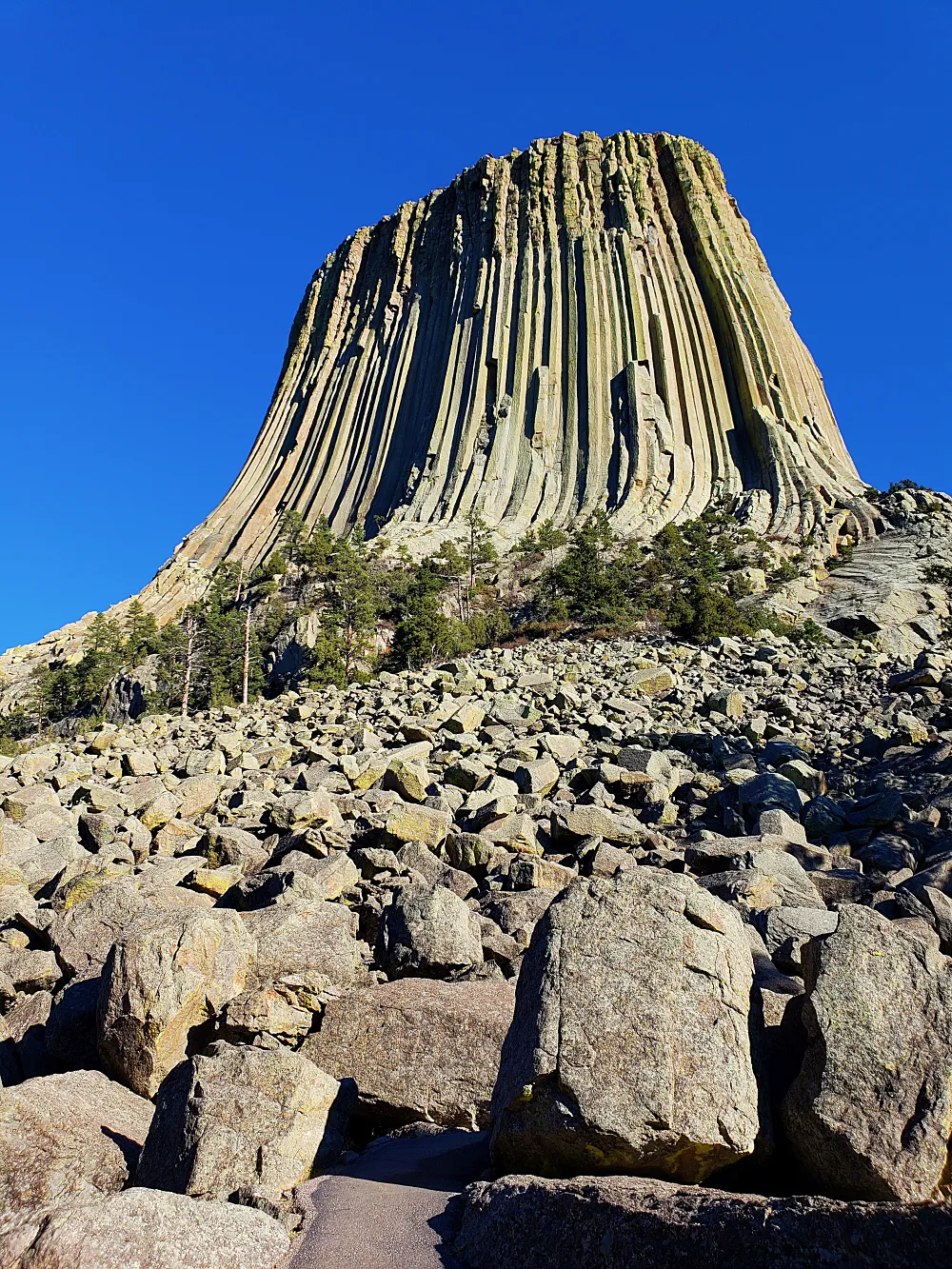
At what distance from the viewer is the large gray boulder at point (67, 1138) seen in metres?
3.23

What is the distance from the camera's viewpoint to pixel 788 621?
1120 inches

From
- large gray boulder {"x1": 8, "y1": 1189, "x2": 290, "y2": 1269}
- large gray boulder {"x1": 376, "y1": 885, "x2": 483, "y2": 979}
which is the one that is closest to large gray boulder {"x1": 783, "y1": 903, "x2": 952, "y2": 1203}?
large gray boulder {"x1": 8, "y1": 1189, "x2": 290, "y2": 1269}

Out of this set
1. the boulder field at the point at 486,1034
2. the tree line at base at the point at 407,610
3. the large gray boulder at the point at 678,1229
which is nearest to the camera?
the large gray boulder at the point at 678,1229

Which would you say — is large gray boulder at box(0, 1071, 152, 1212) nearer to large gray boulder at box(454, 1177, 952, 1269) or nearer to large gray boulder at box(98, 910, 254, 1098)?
large gray boulder at box(98, 910, 254, 1098)

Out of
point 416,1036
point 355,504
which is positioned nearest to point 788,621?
point 416,1036

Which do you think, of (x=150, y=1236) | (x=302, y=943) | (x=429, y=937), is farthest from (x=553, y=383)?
(x=150, y=1236)

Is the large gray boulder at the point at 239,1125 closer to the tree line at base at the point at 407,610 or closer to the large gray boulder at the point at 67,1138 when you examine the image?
the large gray boulder at the point at 67,1138

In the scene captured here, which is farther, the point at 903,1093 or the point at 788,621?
the point at 788,621

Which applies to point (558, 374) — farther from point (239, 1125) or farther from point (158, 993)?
point (239, 1125)

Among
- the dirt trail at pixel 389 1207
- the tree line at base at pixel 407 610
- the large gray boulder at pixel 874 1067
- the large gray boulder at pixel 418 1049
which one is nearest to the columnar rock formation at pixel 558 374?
the tree line at base at pixel 407 610

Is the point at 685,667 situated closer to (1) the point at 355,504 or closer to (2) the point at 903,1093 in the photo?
(2) the point at 903,1093

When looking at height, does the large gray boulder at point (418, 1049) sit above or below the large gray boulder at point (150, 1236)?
above

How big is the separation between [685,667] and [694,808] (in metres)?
9.32

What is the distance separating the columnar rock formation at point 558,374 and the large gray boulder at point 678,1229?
45478mm
